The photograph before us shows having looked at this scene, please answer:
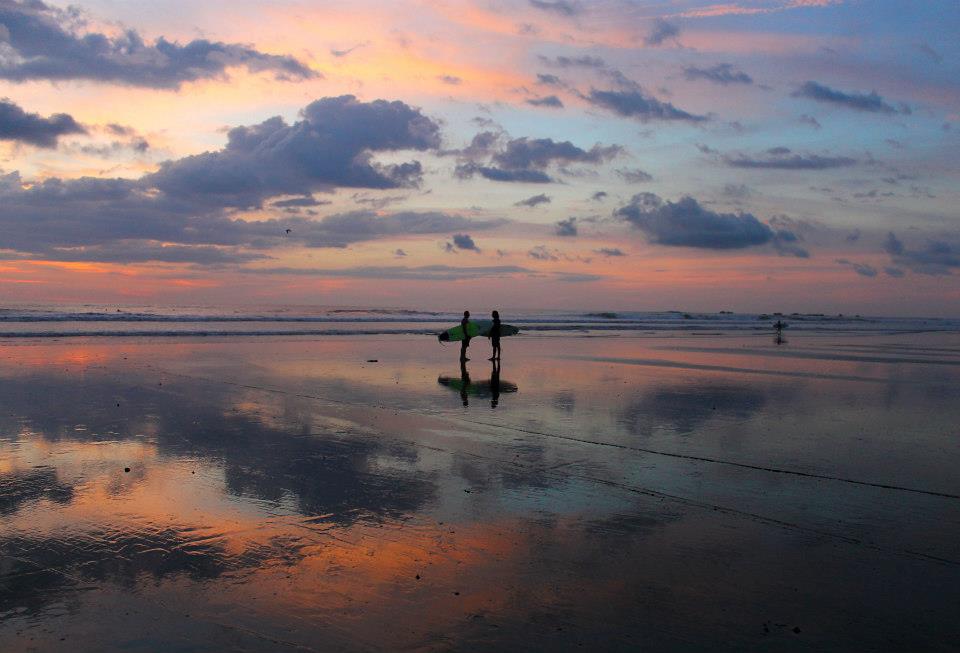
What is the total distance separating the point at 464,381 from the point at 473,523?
1237cm

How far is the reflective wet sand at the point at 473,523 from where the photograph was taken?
5145 millimetres

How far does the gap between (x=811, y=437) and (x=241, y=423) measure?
9.93m

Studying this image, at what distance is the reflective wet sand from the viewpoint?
514 cm

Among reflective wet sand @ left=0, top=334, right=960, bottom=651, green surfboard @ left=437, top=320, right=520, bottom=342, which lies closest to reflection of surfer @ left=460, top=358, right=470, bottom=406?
reflective wet sand @ left=0, top=334, right=960, bottom=651

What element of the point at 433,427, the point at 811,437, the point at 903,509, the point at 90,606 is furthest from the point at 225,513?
the point at 811,437

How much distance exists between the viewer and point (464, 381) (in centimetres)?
1973

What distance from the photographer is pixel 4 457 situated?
9.95 m

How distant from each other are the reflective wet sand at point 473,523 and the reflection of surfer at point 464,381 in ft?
1.46

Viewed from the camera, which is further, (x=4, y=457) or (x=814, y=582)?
(x=4, y=457)

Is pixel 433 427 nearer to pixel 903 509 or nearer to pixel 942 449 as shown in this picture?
pixel 903 509

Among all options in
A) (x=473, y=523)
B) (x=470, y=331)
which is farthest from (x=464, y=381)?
(x=473, y=523)

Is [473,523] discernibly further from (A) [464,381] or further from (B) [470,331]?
(B) [470,331]

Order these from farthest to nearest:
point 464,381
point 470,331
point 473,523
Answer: point 470,331
point 464,381
point 473,523

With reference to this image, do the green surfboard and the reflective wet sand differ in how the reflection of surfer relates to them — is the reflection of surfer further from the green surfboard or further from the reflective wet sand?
the green surfboard
